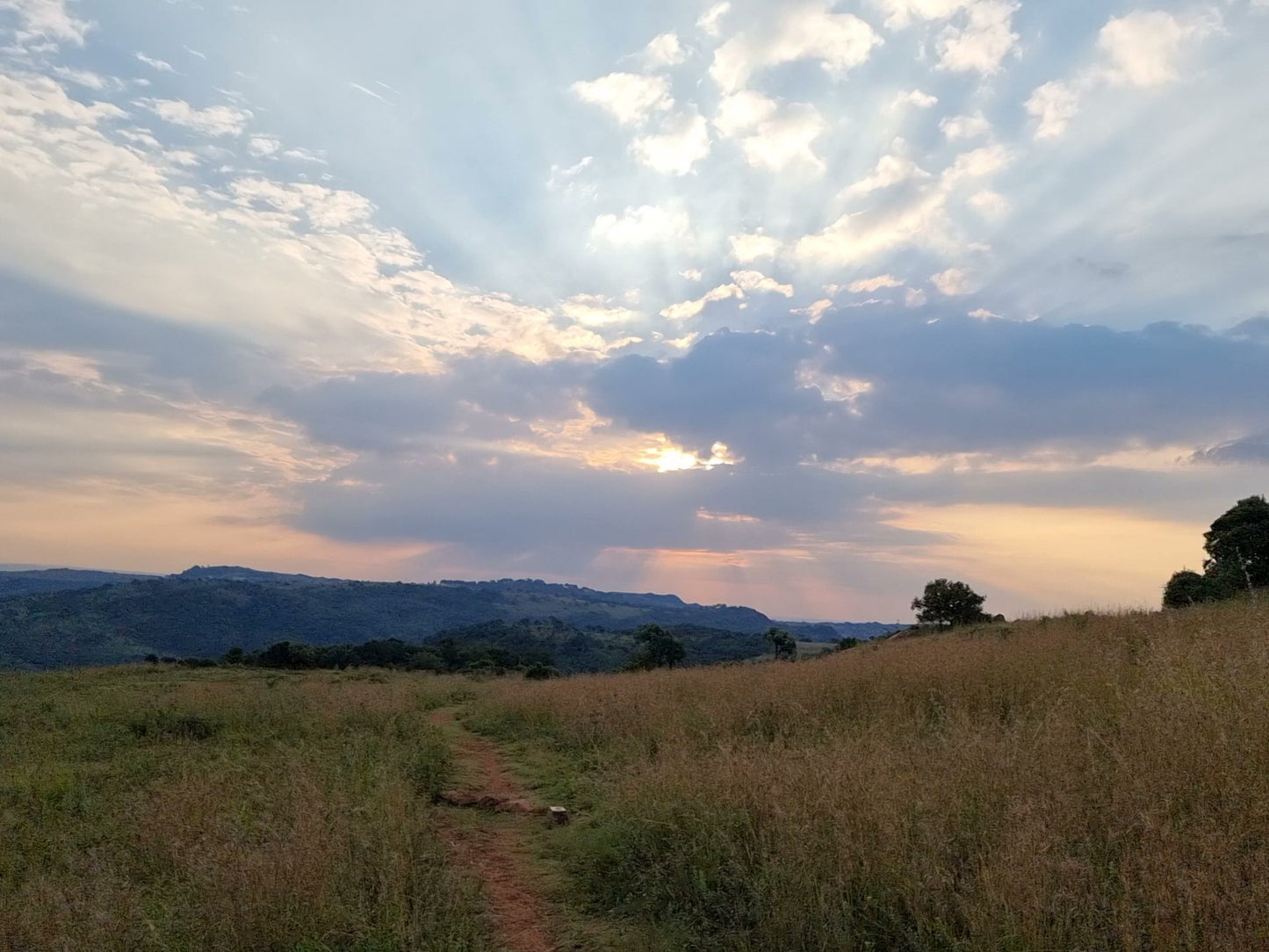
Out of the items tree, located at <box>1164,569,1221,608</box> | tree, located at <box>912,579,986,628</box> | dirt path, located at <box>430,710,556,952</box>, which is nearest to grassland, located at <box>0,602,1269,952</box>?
dirt path, located at <box>430,710,556,952</box>

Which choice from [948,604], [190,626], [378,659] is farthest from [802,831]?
[190,626]

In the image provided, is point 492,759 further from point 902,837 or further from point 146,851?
point 902,837

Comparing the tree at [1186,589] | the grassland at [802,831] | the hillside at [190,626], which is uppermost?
the tree at [1186,589]

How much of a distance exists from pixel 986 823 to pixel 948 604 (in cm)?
3921

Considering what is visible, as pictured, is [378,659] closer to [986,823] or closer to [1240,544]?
[1240,544]

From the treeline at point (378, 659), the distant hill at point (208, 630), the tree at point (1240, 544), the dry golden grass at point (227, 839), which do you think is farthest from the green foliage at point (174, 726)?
the distant hill at point (208, 630)

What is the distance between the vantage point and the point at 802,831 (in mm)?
5508

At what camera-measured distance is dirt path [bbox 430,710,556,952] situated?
5.76 metres

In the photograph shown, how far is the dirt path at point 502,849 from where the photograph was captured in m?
5.76

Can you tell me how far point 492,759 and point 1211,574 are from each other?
95.7ft

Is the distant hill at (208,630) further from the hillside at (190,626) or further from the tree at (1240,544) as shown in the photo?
the tree at (1240,544)

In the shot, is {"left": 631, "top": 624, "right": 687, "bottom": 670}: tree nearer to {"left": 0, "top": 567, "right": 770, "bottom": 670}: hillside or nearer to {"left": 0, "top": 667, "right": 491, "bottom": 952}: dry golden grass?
{"left": 0, "top": 567, "right": 770, "bottom": 670}: hillside

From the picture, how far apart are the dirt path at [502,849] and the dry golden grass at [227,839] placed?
1.10 feet

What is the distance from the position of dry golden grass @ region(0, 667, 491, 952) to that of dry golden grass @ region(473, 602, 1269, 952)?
1.98 meters
